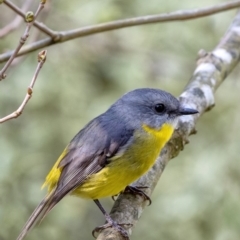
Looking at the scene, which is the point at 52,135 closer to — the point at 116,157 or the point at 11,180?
the point at 11,180

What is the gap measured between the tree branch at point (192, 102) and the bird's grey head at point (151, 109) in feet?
0.72

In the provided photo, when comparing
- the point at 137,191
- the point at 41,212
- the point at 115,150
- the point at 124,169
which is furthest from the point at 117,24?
the point at 41,212

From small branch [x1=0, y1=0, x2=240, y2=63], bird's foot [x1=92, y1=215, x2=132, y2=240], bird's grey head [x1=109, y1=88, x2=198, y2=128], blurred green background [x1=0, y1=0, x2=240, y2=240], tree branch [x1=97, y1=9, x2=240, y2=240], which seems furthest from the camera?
blurred green background [x1=0, y1=0, x2=240, y2=240]

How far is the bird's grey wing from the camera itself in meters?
3.47

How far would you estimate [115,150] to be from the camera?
3.48 m

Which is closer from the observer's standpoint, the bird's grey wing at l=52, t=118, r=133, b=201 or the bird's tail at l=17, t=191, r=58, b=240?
the bird's tail at l=17, t=191, r=58, b=240

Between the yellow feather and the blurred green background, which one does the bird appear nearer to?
the yellow feather

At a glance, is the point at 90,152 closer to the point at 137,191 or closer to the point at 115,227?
the point at 137,191

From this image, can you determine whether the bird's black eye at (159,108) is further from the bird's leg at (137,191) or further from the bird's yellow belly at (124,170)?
the bird's leg at (137,191)

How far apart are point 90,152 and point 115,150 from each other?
16 centimetres

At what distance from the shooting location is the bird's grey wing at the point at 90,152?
137 inches

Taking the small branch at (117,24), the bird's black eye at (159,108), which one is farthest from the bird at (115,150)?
the small branch at (117,24)

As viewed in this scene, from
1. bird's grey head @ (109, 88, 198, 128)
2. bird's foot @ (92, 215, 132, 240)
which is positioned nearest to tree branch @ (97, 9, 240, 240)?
bird's foot @ (92, 215, 132, 240)

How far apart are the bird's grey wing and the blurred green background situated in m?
0.87
